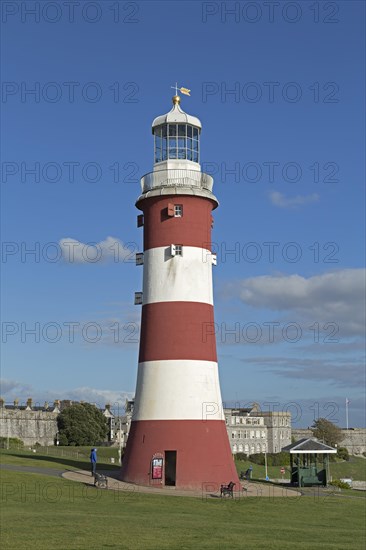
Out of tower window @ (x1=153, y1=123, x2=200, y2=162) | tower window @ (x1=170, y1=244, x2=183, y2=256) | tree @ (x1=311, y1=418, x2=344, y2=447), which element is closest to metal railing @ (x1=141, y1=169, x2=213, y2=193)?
tower window @ (x1=153, y1=123, x2=200, y2=162)

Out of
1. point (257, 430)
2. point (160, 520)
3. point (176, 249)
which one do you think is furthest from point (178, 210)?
point (257, 430)

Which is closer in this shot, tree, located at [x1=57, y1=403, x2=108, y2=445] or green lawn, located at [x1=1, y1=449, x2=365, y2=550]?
green lawn, located at [x1=1, y1=449, x2=365, y2=550]

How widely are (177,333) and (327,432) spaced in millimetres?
111031

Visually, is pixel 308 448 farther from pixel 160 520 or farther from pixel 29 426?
pixel 29 426

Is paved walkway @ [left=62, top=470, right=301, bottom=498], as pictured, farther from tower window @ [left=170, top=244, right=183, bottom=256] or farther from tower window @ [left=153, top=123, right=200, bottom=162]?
tower window @ [left=153, top=123, right=200, bottom=162]

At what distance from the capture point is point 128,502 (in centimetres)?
2645

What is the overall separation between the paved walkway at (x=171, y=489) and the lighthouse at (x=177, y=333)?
52cm

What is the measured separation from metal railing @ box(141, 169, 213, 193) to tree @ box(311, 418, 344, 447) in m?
107

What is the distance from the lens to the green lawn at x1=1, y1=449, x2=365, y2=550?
59.5 feet

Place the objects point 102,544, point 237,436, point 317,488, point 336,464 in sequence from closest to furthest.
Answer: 1. point 102,544
2. point 317,488
3. point 336,464
4. point 237,436

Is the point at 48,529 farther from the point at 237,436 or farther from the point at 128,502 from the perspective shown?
the point at 237,436

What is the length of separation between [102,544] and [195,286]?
1669cm

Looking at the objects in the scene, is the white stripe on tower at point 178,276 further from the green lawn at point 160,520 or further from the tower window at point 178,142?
the green lawn at point 160,520

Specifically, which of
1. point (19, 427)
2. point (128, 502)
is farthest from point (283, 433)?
point (128, 502)
